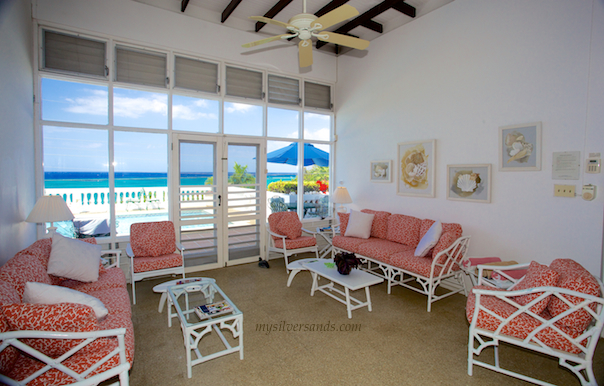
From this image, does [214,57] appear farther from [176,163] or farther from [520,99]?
[520,99]

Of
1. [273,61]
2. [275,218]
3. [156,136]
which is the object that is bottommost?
[275,218]

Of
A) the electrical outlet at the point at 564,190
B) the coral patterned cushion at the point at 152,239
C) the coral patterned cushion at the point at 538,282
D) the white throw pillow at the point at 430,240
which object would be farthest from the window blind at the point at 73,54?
the electrical outlet at the point at 564,190

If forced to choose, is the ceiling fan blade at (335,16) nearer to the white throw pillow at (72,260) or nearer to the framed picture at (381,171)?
the framed picture at (381,171)

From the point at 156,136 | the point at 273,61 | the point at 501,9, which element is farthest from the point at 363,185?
the point at 156,136

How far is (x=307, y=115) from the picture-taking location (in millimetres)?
6477

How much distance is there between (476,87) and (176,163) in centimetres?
458

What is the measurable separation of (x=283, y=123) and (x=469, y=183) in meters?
3.55

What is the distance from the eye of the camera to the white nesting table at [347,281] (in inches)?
136

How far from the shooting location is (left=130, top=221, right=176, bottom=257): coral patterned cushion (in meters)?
4.21

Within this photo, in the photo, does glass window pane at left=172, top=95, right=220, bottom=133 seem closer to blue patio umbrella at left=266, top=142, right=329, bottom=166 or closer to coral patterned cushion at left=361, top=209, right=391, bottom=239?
blue patio umbrella at left=266, top=142, right=329, bottom=166

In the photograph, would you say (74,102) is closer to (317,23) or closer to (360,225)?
(317,23)

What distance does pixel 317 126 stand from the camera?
21.8 ft

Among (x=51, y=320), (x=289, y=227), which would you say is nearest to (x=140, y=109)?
(x=289, y=227)

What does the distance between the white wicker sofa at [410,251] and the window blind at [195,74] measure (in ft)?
10.8
